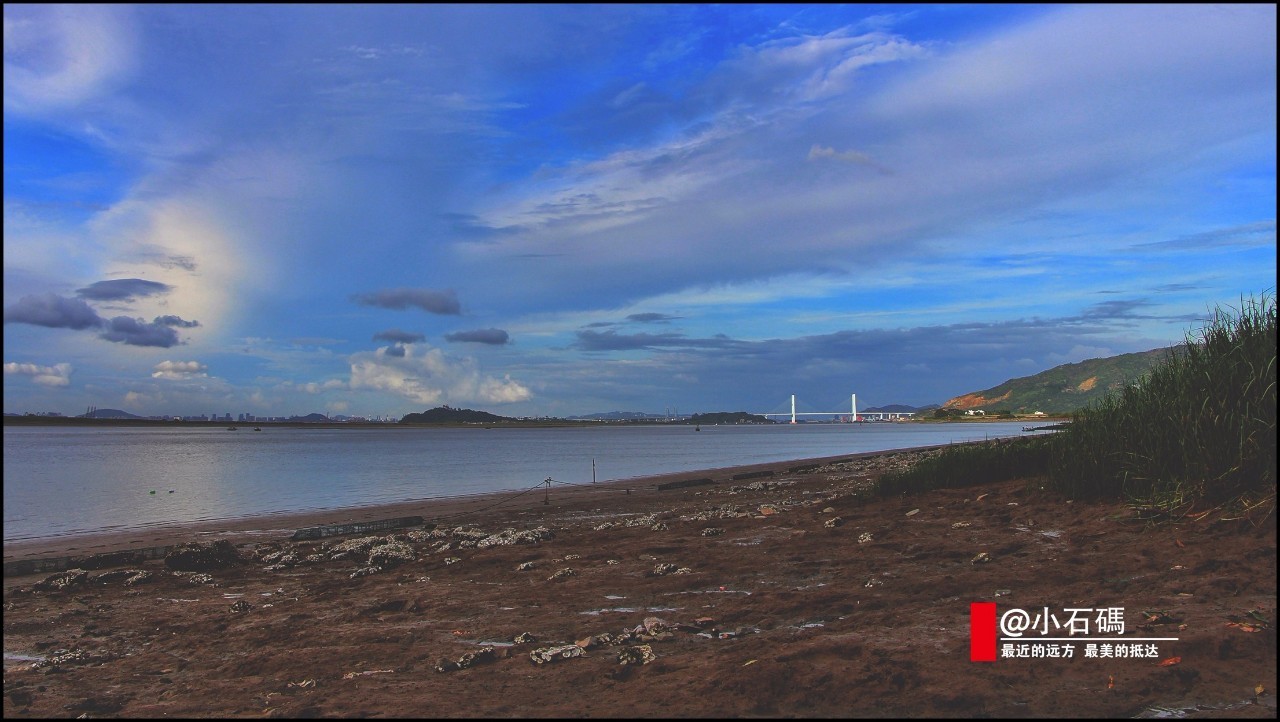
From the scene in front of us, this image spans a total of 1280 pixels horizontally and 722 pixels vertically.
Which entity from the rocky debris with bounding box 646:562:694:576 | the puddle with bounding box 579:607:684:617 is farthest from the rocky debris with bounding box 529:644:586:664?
the rocky debris with bounding box 646:562:694:576

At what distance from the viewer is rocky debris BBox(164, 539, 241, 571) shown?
14258 mm

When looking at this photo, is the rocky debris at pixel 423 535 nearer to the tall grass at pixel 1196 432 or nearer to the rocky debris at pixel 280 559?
the rocky debris at pixel 280 559

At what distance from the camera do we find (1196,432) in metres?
9.57

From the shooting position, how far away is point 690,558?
39.3 feet

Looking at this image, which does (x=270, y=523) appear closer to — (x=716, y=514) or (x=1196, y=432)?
(x=716, y=514)

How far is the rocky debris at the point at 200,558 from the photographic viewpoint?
1426cm

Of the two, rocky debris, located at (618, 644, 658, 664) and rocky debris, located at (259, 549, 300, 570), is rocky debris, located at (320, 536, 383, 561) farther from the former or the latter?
rocky debris, located at (618, 644, 658, 664)

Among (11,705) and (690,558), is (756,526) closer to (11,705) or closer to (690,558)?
(690,558)

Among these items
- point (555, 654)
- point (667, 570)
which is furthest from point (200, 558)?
point (555, 654)

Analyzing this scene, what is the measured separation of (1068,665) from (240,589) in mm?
12346

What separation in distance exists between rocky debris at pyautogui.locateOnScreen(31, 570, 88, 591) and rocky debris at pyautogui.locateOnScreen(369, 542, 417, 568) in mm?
4971

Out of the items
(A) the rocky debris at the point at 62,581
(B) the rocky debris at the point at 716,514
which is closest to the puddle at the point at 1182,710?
(B) the rocky debris at the point at 716,514

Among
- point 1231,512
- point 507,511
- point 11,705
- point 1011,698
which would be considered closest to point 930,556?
point 1231,512

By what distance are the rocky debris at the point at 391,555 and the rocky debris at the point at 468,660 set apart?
686 centimetres
